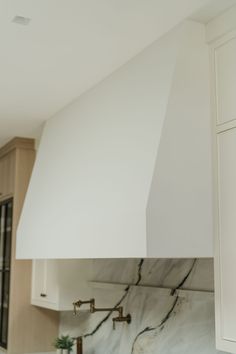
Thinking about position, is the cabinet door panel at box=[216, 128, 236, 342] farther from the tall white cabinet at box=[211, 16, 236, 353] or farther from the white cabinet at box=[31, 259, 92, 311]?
the white cabinet at box=[31, 259, 92, 311]

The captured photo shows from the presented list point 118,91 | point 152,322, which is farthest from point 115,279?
point 118,91

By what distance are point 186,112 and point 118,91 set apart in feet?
1.93

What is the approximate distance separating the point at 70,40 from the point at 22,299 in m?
2.54

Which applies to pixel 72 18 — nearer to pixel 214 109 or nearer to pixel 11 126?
pixel 214 109

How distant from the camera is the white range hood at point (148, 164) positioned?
215 cm

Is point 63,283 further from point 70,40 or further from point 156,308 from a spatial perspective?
point 70,40

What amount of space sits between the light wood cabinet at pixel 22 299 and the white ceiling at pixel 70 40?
105 centimetres

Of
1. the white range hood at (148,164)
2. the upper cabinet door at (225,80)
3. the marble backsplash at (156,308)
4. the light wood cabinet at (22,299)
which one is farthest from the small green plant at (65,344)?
the upper cabinet door at (225,80)

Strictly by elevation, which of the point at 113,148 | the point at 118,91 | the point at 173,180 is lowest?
the point at 173,180

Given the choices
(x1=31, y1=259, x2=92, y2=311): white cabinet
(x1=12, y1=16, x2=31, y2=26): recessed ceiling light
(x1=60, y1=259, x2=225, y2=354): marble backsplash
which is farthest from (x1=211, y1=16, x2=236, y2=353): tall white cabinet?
(x1=31, y1=259, x2=92, y2=311): white cabinet

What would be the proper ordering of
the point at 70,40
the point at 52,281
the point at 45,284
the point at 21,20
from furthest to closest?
the point at 45,284
the point at 52,281
the point at 70,40
the point at 21,20

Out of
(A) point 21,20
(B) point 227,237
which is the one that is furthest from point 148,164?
(A) point 21,20

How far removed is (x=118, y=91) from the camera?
2.71 metres

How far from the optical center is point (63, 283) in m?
3.72
